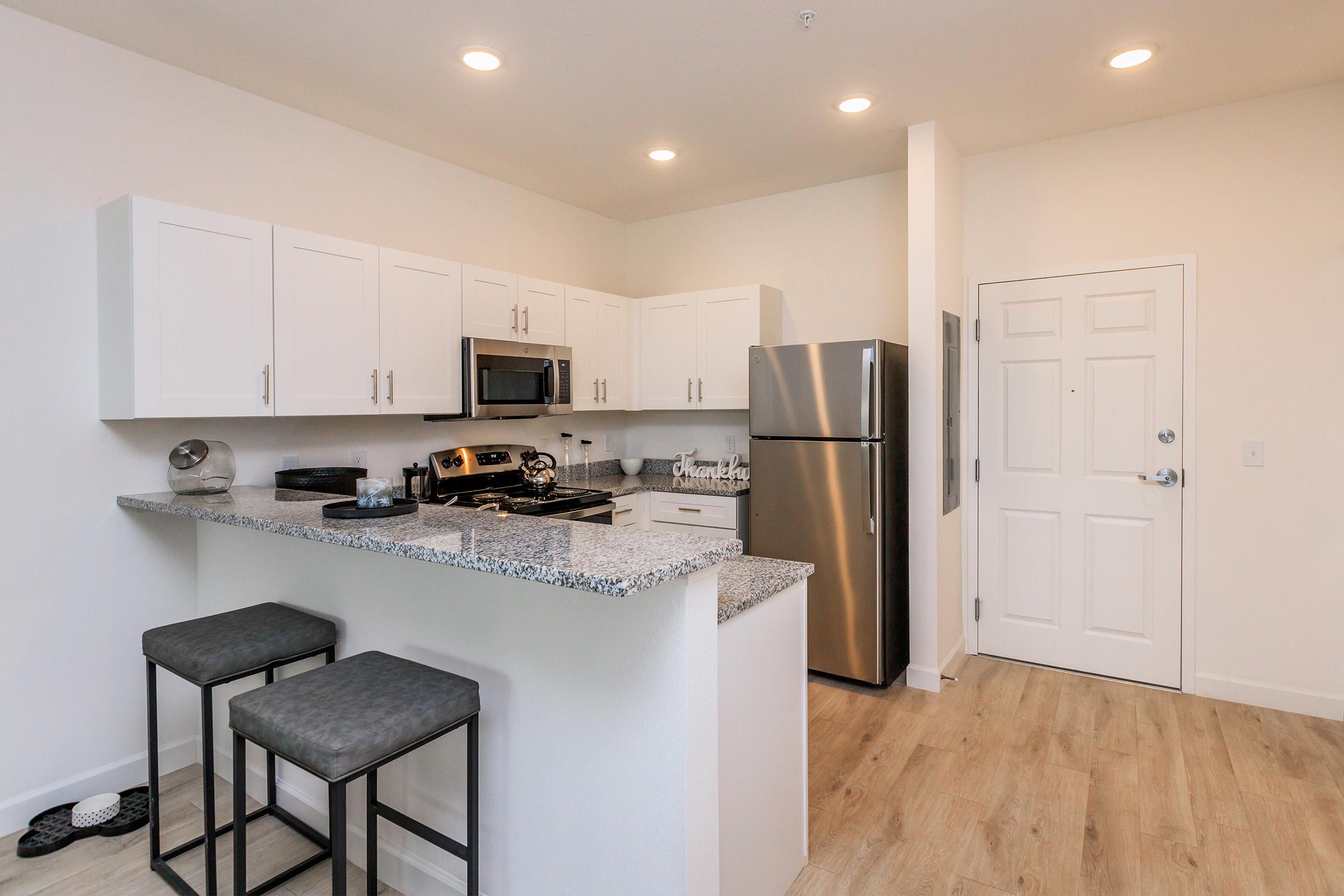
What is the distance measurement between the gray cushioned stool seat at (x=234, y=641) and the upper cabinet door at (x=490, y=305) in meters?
1.64

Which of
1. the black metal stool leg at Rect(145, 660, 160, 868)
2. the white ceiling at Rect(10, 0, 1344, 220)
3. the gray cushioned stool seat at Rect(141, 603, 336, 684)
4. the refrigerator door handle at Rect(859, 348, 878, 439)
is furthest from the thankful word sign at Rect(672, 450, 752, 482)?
the black metal stool leg at Rect(145, 660, 160, 868)

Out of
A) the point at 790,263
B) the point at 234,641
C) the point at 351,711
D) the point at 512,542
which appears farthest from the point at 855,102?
the point at 234,641

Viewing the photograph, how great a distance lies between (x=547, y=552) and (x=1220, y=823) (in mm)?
2376

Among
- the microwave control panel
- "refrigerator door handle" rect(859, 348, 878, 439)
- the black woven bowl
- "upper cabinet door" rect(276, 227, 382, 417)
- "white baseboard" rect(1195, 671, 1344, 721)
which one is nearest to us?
"upper cabinet door" rect(276, 227, 382, 417)

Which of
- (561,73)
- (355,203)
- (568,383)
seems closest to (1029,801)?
(568,383)

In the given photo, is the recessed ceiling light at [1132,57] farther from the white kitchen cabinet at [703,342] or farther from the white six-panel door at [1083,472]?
the white kitchen cabinet at [703,342]

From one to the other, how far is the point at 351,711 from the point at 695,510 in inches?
104

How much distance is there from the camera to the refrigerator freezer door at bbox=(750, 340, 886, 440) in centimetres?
320

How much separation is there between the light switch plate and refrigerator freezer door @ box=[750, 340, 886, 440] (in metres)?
1.58

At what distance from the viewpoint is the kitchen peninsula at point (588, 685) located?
1384 millimetres

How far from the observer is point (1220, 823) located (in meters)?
2.20

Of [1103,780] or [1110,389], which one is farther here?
[1110,389]

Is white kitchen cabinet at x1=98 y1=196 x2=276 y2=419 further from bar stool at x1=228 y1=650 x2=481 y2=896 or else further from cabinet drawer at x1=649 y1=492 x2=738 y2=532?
cabinet drawer at x1=649 y1=492 x2=738 y2=532

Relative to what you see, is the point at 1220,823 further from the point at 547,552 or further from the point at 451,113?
the point at 451,113
